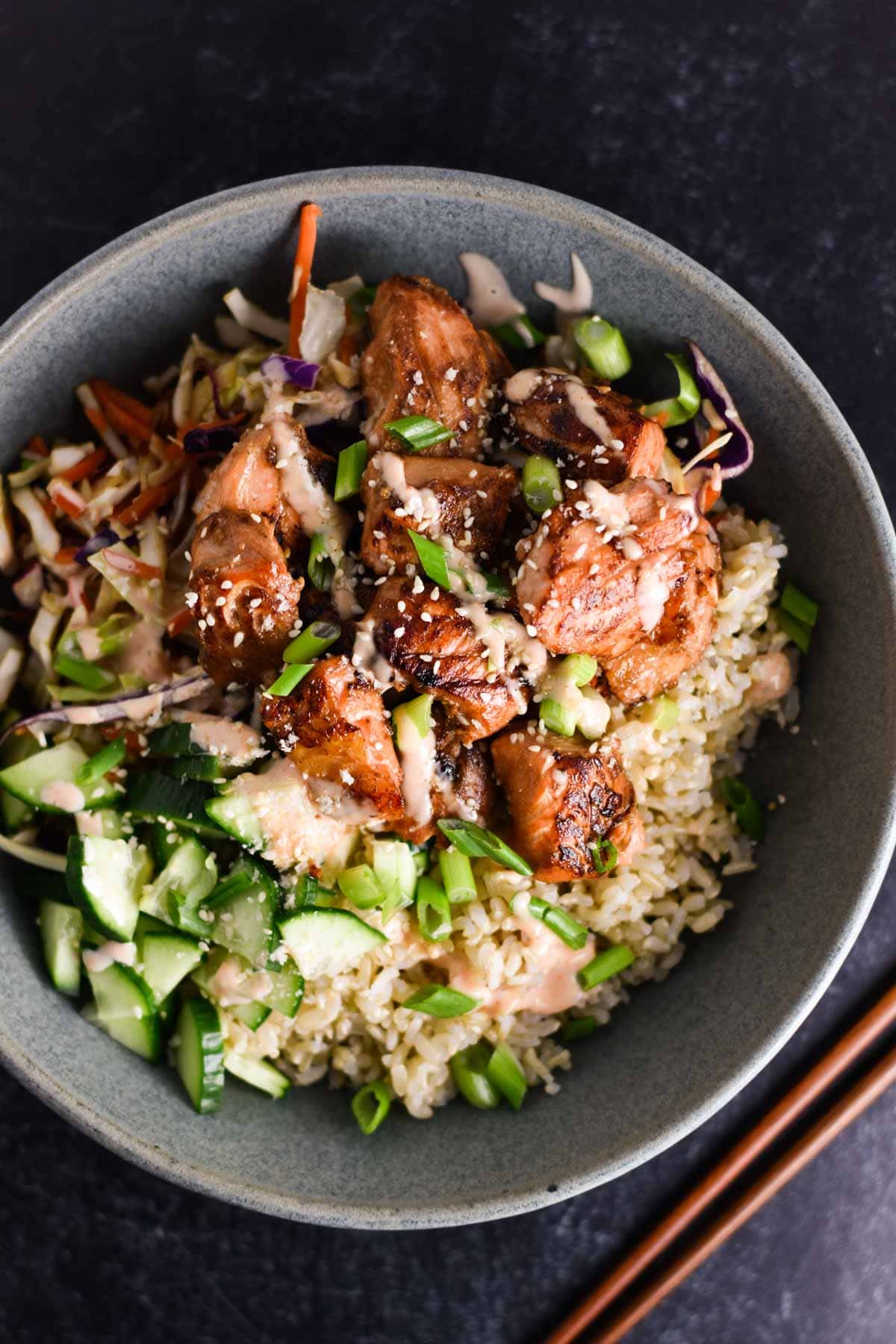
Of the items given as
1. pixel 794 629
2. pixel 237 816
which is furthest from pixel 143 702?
pixel 794 629

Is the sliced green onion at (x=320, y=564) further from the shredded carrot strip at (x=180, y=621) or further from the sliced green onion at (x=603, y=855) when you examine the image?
the sliced green onion at (x=603, y=855)

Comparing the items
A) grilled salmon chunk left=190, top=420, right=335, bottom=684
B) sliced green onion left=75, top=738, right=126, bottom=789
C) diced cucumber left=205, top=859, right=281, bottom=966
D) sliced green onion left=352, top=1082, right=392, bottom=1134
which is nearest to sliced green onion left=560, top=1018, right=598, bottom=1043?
sliced green onion left=352, top=1082, right=392, bottom=1134

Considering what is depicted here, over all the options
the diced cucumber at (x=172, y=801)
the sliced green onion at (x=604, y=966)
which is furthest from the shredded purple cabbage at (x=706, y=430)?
the diced cucumber at (x=172, y=801)

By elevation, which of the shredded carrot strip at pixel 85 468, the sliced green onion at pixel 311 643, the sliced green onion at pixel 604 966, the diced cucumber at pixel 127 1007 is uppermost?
the sliced green onion at pixel 311 643

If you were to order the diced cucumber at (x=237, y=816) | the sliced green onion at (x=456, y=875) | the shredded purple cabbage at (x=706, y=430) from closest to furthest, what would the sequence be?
the diced cucumber at (x=237, y=816) < the sliced green onion at (x=456, y=875) < the shredded purple cabbage at (x=706, y=430)

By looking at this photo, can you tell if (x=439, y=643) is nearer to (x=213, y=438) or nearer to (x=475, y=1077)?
(x=213, y=438)

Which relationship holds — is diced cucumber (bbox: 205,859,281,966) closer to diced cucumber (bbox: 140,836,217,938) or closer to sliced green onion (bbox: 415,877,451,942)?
diced cucumber (bbox: 140,836,217,938)
